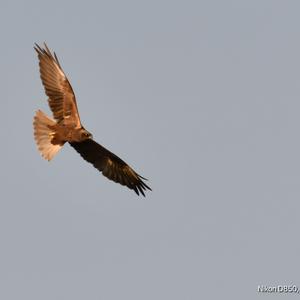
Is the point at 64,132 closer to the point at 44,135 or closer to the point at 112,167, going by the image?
the point at 44,135

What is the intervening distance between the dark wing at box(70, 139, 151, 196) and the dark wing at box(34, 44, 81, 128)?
720 mm

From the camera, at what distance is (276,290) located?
12.5m

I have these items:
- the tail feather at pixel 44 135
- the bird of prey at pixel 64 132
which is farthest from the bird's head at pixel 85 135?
the tail feather at pixel 44 135

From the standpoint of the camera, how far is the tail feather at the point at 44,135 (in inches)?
550

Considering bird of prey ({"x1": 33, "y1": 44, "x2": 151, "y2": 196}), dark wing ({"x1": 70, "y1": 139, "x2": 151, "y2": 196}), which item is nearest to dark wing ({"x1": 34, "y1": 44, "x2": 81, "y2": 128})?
bird of prey ({"x1": 33, "y1": 44, "x2": 151, "y2": 196})

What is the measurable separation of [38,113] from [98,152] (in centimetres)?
139

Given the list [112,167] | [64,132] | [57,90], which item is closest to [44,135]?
[64,132]

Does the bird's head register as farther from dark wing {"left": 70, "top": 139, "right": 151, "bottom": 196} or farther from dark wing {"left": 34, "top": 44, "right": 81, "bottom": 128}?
dark wing {"left": 70, "top": 139, "right": 151, "bottom": 196}

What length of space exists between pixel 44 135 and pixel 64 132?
394 mm

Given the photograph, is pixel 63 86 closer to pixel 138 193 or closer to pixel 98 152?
pixel 98 152

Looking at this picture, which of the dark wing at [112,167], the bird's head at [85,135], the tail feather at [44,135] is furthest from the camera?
the dark wing at [112,167]

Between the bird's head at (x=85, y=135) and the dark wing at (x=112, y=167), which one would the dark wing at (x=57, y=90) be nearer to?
the bird's head at (x=85, y=135)

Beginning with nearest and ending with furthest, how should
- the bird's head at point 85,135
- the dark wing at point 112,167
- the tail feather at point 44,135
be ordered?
the bird's head at point 85,135 → the tail feather at point 44,135 → the dark wing at point 112,167

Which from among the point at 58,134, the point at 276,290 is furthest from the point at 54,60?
the point at 276,290
